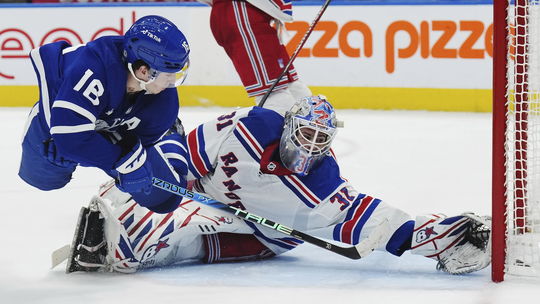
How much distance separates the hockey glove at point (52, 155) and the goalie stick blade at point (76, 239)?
14cm

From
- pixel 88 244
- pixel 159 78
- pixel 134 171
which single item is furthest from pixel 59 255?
pixel 159 78

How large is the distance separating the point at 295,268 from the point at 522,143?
28.5 inches

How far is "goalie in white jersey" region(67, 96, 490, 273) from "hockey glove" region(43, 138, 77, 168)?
143mm

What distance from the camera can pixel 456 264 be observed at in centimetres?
273

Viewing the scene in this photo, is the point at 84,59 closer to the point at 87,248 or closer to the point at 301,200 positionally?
the point at 87,248

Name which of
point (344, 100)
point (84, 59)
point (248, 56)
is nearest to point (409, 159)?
point (248, 56)

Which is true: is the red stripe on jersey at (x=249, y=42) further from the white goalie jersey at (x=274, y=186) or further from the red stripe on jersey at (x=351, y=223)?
the red stripe on jersey at (x=351, y=223)

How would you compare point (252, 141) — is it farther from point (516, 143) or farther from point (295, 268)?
point (516, 143)

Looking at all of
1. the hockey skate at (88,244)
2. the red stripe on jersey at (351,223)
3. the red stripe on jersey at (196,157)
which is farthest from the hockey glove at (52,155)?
the red stripe on jersey at (351,223)

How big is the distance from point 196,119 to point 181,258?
312 cm

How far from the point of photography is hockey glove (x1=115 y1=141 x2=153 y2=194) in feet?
8.26

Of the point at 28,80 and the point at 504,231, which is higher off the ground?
the point at 28,80

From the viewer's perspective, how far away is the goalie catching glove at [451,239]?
2750 millimetres

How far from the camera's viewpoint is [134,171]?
2.53 meters
